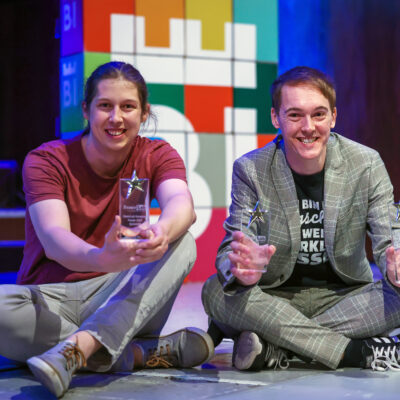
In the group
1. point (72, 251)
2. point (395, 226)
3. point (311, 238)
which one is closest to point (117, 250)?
point (72, 251)

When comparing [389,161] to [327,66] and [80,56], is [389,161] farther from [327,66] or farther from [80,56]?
[80,56]

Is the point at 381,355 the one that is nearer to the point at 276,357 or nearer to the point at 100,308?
the point at 276,357

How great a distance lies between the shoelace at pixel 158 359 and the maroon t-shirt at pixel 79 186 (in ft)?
1.02

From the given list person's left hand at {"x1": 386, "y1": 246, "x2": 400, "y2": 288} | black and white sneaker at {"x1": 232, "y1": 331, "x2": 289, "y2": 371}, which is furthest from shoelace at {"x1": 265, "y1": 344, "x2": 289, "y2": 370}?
person's left hand at {"x1": 386, "y1": 246, "x2": 400, "y2": 288}

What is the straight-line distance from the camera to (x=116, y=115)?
2338mm

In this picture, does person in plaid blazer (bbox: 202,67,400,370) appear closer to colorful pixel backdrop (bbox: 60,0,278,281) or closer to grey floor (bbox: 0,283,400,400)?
grey floor (bbox: 0,283,400,400)

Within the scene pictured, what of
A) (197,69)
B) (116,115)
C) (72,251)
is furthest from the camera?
(197,69)

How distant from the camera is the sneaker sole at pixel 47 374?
73.2 inches

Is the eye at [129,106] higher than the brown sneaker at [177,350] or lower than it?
higher

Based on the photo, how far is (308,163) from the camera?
8.29 feet

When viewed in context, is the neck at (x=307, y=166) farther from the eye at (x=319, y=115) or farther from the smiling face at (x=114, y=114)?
the smiling face at (x=114, y=114)

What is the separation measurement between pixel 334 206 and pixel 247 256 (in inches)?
18.2

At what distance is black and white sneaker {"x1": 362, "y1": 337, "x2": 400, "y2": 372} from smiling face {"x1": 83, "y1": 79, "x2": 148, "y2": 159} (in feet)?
3.24

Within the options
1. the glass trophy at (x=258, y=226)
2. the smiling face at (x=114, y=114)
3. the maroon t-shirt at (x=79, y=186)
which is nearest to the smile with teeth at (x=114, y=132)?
the smiling face at (x=114, y=114)
